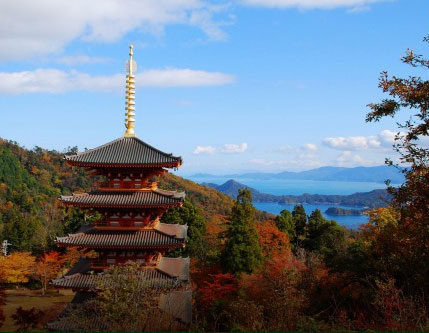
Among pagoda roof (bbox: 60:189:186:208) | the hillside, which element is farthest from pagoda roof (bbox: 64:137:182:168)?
the hillside

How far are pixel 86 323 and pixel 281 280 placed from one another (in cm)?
954

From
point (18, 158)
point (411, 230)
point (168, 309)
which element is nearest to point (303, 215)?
point (168, 309)

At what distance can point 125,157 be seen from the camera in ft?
62.0

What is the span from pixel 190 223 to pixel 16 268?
17.2 meters

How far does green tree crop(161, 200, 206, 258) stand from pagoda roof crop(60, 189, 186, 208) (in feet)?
72.6

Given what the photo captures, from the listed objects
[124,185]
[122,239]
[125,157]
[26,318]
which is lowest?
[26,318]

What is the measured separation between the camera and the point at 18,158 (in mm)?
104812

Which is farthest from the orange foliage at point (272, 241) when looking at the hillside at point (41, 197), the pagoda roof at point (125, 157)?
the pagoda roof at point (125, 157)

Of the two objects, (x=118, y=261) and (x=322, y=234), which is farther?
(x=322, y=234)

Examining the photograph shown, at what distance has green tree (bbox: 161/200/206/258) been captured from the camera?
4134 cm

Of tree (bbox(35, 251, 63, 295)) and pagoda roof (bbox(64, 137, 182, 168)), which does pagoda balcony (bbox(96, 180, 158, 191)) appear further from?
tree (bbox(35, 251, 63, 295))

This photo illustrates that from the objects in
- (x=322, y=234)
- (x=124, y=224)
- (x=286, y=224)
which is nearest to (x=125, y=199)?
(x=124, y=224)

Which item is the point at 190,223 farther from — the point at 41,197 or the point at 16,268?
the point at 41,197

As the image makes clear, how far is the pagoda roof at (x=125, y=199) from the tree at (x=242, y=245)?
11.5m
